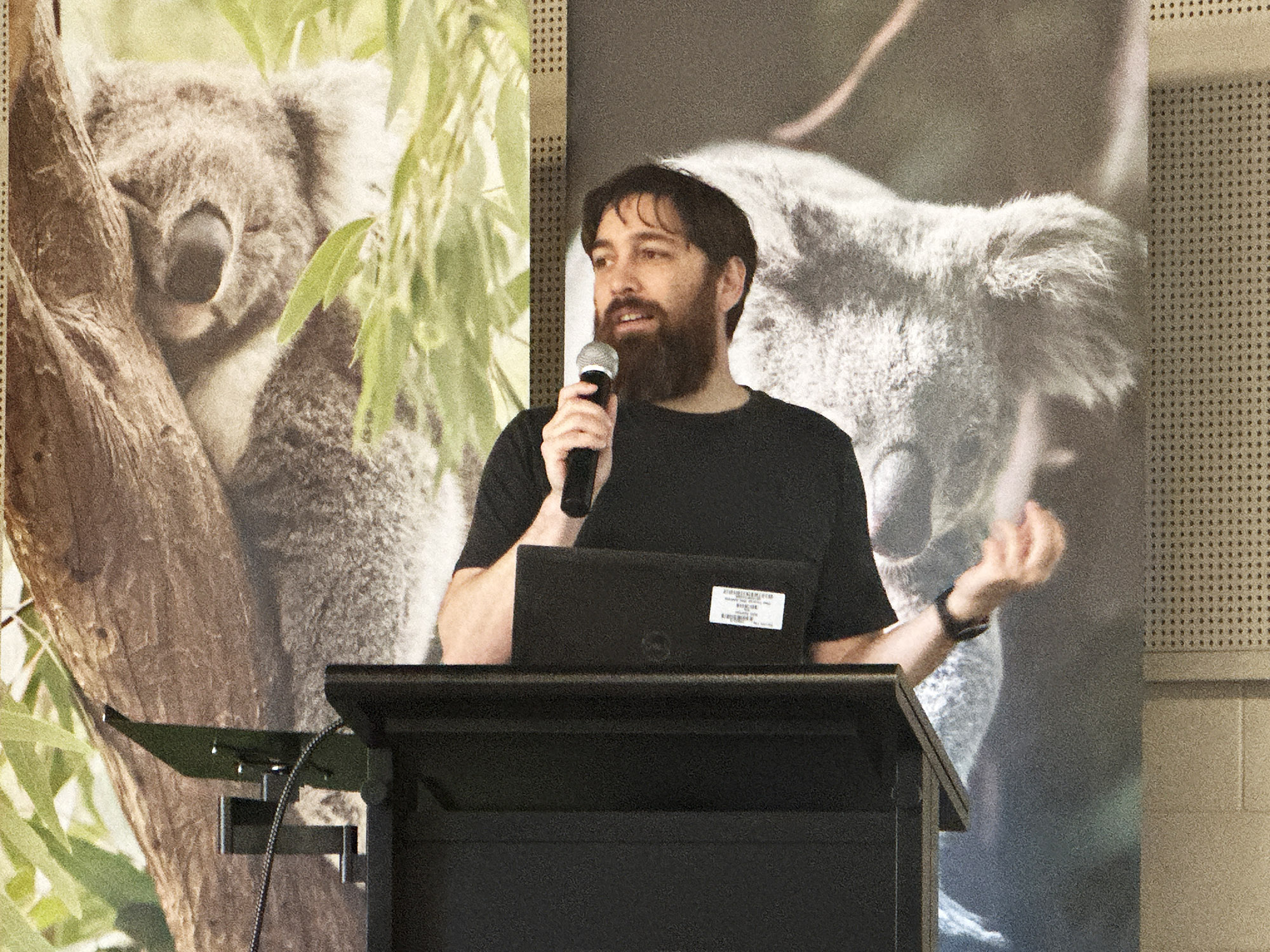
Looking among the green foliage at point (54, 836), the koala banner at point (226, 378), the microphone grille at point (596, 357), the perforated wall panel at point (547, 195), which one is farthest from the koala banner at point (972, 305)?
the green foliage at point (54, 836)

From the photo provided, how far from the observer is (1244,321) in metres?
2.70

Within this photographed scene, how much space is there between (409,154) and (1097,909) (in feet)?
6.04

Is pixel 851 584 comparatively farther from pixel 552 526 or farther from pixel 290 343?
pixel 290 343

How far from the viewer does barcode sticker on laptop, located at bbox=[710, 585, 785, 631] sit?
133 centimetres

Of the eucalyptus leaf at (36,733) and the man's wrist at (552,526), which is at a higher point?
the man's wrist at (552,526)

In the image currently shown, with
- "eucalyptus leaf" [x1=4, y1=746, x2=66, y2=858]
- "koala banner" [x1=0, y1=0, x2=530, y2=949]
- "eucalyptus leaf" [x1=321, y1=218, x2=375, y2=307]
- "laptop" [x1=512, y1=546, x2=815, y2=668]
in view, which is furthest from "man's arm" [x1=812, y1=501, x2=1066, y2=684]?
"eucalyptus leaf" [x1=4, y1=746, x2=66, y2=858]

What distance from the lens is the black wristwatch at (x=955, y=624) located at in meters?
2.62

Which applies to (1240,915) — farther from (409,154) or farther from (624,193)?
(409,154)

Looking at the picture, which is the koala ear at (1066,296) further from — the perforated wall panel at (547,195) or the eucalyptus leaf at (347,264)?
the eucalyptus leaf at (347,264)

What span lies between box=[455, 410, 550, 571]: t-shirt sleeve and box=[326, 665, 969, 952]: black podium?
1588mm

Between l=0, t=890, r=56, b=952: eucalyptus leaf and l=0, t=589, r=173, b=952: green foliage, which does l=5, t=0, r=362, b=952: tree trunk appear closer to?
l=0, t=589, r=173, b=952: green foliage

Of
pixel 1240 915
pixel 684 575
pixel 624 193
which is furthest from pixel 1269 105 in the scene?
pixel 684 575

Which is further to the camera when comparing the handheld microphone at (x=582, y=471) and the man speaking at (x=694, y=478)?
the man speaking at (x=694, y=478)

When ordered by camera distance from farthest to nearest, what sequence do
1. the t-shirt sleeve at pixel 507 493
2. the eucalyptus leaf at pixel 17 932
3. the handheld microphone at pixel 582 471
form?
the eucalyptus leaf at pixel 17 932
the t-shirt sleeve at pixel 507 493
the handheld microphone at pixel 582 471
